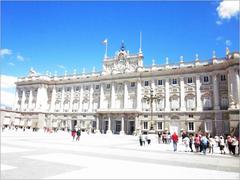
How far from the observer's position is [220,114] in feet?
141

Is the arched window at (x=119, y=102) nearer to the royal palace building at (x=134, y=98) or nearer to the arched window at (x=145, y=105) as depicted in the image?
the royal palace building at (x=134, y=98)

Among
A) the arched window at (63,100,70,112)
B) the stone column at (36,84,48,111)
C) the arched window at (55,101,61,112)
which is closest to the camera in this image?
the arched window at (63,100,70,112)

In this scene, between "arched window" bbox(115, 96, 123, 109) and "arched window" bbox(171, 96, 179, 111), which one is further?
"arched window" bbox(115, 96, 123, 109)

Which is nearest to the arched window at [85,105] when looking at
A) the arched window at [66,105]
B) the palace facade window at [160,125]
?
the arched window at [66,105]

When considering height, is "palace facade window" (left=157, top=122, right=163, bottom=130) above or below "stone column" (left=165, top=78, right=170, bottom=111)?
below

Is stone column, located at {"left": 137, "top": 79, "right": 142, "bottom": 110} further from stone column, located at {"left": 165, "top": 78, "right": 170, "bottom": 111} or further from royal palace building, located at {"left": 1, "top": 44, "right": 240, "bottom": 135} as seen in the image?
stone column, located at {"left": 165, "top": 78, "right": 170, "bottom": 111}

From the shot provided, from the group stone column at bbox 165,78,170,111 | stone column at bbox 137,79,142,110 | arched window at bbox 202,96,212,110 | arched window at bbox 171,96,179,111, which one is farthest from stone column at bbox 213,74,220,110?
stone column at bbox 137,79,142,110

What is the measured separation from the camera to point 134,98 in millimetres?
53625

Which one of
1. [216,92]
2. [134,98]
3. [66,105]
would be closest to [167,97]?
[134,98]

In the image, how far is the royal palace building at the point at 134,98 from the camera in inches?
1731

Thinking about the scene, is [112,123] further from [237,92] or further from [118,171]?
[118,171]

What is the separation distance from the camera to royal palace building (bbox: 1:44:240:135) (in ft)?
144

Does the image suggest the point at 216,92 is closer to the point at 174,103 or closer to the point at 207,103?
the point at 207,103

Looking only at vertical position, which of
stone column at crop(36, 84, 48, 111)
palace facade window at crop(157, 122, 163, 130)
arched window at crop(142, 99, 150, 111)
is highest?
stone column at crop(36, 84, 48, 111)
